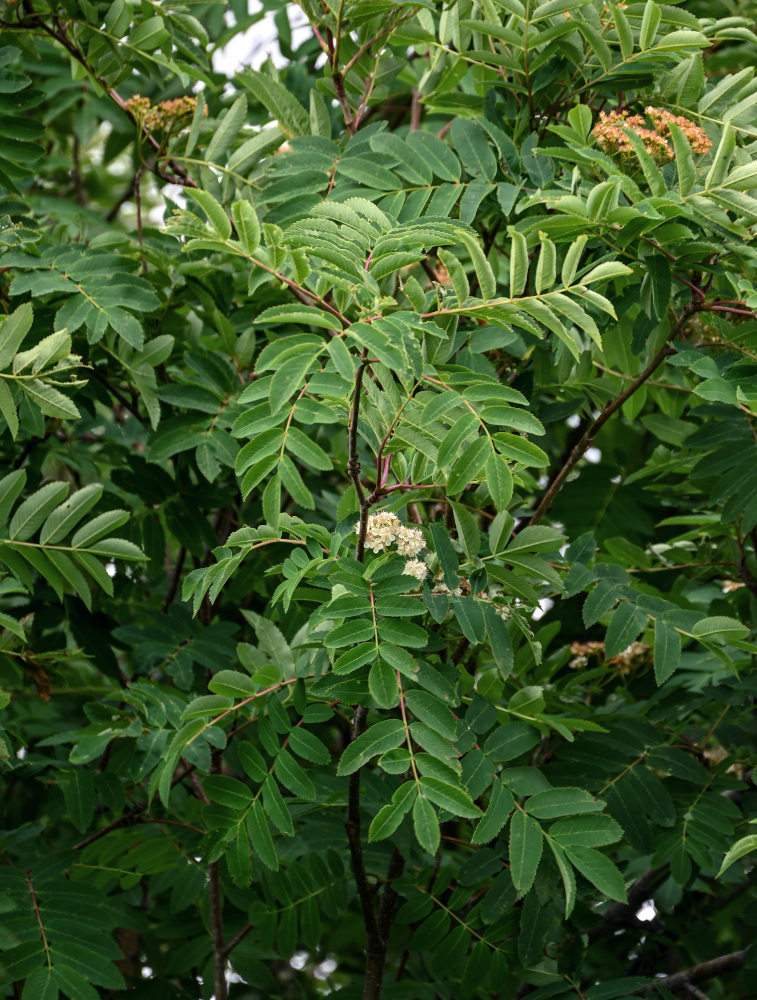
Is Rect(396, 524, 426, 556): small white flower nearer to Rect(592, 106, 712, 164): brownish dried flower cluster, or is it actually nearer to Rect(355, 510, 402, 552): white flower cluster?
Rect(355, 510, 402, 552): white flower cluster

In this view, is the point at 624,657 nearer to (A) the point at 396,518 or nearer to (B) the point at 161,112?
(A) the point at 396,518

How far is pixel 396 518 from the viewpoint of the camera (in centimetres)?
153

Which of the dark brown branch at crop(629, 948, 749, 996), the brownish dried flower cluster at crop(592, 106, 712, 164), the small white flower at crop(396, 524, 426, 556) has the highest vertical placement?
the brownish dried flower cluster at crop(592, 106, 712, 164)

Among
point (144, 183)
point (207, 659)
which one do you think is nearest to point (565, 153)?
point (207, 659)

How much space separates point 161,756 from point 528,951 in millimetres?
655

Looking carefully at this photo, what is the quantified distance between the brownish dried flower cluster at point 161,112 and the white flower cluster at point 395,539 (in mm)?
1040

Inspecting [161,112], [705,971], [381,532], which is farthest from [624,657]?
[161,112]

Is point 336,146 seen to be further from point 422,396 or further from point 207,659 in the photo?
point 207,659

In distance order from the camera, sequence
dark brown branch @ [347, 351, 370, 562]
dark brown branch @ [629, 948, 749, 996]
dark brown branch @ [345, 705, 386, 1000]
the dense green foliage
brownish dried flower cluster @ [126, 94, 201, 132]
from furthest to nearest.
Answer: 1. brownish dried flower cluster @ [126, 94, 201, 132]
2. dark brown branch @ [629, 948, 749, 996]
3. dark brown branch @ [345, 705, 386, 1000]
4. the dense green foliage
5. dark brown branch @ [347, 351, 370, 562]

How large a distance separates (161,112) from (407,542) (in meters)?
1.11

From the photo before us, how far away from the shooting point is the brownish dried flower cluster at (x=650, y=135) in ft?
5.47

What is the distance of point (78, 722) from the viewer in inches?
106

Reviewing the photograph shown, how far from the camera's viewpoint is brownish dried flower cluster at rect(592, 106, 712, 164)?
167 cm

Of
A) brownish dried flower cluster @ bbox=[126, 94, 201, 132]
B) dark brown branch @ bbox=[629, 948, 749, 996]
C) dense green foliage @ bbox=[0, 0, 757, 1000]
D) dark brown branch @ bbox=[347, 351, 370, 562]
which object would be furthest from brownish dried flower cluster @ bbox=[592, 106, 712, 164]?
dark brown branch @ bbox=[629, 948, 749, 996]
